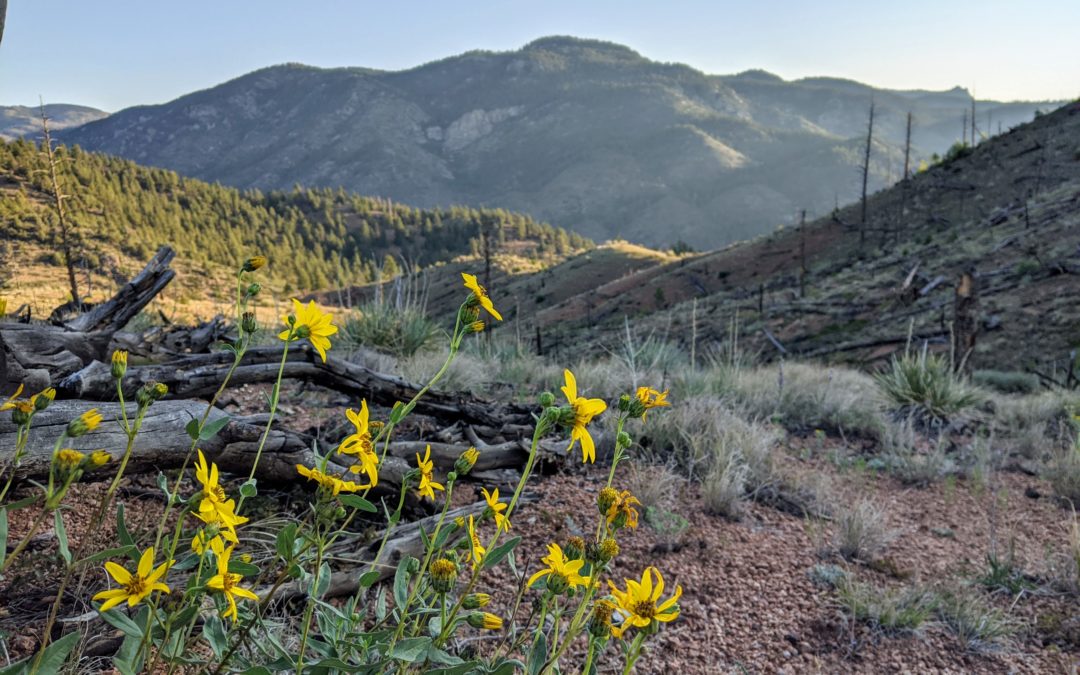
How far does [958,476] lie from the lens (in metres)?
5.05

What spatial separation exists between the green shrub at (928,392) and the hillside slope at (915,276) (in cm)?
291

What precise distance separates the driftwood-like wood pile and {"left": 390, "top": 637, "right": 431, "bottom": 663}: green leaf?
1.80ft

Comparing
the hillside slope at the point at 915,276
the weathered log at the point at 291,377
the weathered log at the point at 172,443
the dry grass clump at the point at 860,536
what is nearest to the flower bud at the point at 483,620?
the weathered log at the point at 172,443

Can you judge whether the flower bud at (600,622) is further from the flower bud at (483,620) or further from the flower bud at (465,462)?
the flower bud at (465,462)

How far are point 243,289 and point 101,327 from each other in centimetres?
296

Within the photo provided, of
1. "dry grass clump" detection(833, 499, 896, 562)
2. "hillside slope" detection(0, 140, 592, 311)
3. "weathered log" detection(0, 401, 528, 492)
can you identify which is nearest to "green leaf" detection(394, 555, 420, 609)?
"weathered log" detection(0, 401, 528, 492)

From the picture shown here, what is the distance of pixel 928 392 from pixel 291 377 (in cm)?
668

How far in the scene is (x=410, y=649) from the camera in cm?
119

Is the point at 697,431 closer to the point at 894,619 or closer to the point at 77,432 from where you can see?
the point at 894,619

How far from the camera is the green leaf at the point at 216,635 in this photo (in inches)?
48.0

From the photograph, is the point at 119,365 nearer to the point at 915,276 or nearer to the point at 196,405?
the point at 196,405

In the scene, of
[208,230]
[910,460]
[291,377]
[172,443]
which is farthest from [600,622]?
[208,230]

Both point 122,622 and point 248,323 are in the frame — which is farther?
point 248,323

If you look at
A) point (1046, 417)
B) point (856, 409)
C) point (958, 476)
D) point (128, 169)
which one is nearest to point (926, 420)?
point (856, 409)
